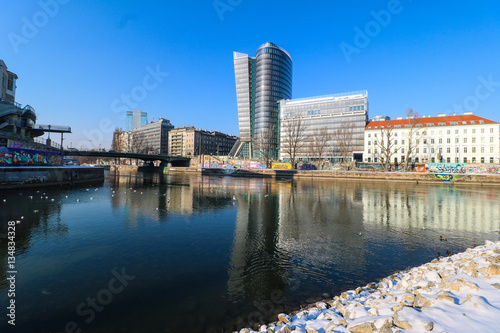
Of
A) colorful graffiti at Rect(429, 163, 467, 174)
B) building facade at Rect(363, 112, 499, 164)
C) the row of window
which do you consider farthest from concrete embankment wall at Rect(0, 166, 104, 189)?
the row of window

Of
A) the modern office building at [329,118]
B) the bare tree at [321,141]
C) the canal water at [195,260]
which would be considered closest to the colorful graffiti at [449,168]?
the bare tree at [321,141]

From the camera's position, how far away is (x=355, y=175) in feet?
192

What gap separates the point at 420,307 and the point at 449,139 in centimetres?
10443

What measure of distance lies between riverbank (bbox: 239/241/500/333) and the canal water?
2.82 ft

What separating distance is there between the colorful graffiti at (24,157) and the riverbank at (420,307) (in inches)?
1566

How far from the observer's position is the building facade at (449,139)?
75.1 meters

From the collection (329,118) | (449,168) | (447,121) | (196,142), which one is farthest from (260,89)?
(449,168)

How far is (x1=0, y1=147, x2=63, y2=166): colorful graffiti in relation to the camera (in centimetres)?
2836

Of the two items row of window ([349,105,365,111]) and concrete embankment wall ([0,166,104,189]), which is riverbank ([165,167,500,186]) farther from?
row of window ([349,105,365,111])

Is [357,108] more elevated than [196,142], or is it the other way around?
[357,108]

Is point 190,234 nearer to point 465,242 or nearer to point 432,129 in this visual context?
point 465,242

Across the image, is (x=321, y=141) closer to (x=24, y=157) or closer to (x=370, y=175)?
(x=370, y=175)

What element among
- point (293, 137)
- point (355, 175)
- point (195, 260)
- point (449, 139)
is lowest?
point (195, 260)

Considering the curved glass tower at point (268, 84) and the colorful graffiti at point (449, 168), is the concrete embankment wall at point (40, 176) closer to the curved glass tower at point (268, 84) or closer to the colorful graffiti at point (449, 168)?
the colorful graffiti at point (449, 168)
